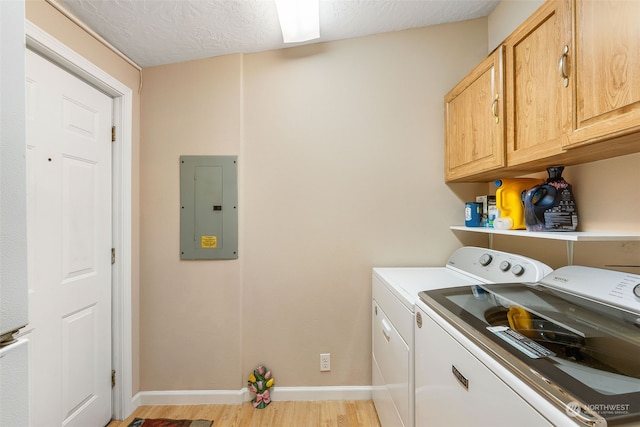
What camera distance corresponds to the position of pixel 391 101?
1930mm

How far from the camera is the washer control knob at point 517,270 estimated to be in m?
1.29

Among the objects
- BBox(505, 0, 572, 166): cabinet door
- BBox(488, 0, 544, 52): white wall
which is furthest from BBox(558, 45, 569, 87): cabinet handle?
BBox(488, 0, 544, 52): white wall

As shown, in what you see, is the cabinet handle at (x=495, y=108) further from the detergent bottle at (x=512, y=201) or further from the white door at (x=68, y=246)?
the white door at (x=68, y=246)

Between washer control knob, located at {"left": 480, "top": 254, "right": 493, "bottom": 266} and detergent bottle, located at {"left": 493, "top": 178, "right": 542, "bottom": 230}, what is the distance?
18cm

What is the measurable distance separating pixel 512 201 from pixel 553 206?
25cm

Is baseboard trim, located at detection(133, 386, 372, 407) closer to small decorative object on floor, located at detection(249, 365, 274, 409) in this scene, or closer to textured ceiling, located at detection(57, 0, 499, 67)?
small decorative object on floor, located at detection(249, 365, 274, 409)

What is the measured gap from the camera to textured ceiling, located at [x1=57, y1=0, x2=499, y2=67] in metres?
1.43

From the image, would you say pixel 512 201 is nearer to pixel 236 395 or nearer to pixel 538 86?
pixel 538 86

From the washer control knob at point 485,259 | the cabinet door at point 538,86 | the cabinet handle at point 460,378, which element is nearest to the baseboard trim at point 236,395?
the washer control knob at point 485,259

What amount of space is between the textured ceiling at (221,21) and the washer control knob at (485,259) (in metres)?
1.56

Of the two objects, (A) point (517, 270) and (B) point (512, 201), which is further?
(B) point (512, 201)

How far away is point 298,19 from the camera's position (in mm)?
1576

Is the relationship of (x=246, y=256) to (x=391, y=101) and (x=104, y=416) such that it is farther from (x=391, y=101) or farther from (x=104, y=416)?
(x=391, y=101)

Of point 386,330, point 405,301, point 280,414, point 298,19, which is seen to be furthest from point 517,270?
point 298,19
